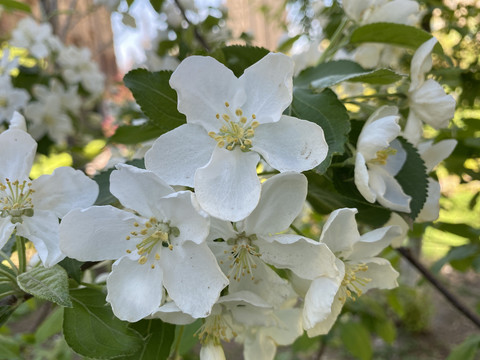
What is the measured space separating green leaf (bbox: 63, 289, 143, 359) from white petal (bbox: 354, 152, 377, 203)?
0.38 meters

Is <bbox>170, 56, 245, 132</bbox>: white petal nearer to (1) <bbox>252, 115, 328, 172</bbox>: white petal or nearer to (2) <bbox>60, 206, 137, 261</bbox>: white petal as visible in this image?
(1) <bbox>252, 115, 328, 172</bbox>: white petal

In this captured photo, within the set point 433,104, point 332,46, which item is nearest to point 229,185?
point 433,104

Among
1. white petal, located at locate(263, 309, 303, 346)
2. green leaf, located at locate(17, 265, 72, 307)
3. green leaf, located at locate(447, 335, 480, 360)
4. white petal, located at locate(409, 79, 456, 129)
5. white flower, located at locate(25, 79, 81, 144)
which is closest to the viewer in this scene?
green leaf, located at locate(17, 265, 72, 307)

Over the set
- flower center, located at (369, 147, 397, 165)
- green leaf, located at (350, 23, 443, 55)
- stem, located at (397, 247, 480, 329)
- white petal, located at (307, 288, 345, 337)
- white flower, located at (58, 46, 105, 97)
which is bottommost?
stem, located at (397, 247, 480, 329)

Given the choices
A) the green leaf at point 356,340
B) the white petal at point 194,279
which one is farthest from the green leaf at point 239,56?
the green leaf at point 356,340

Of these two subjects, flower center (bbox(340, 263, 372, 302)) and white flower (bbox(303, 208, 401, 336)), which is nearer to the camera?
white flower (bbox(303, 208, 401, 336))

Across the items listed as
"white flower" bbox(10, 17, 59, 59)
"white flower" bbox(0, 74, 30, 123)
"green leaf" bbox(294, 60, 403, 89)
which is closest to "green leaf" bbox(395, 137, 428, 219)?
"green leaf" bbox(294, 60, 403, 89)

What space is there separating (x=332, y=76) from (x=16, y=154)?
1.72 ft

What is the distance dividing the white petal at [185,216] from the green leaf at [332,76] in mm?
307

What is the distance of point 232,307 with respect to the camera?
2.31ft

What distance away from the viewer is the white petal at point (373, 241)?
0.72m

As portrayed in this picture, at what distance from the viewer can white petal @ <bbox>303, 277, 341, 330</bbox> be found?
63 cm

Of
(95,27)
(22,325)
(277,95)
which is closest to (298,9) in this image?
(277,95)

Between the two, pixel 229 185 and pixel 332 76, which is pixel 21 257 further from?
pixel 332 76
